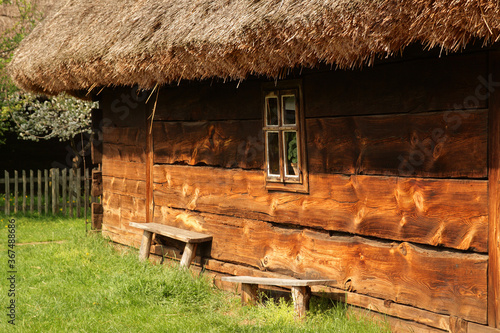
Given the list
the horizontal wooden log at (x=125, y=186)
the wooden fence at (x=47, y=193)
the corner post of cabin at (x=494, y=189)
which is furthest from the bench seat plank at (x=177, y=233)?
the wooden fence at (x=47, y=193)

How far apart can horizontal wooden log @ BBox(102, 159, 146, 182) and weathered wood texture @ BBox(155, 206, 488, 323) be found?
57.2 inches

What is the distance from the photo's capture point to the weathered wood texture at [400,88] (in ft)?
11.3

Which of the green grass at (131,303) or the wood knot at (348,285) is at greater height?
the wood knot at (348,285)

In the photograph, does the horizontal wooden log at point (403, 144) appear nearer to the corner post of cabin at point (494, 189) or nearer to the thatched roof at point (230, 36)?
the corner post of cabin at point (494, 189)

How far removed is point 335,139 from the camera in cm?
432

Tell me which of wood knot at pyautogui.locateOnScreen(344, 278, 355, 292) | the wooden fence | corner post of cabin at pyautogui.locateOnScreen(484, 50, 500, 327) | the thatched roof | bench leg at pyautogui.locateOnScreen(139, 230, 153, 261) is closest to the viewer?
the thatched roof

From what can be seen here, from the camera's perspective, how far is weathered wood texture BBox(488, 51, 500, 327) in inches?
130

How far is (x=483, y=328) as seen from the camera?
339cm

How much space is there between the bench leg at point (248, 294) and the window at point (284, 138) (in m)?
0.82

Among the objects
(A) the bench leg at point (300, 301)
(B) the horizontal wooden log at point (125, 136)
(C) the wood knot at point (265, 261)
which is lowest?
(A) the bench leg at point (300, 301)

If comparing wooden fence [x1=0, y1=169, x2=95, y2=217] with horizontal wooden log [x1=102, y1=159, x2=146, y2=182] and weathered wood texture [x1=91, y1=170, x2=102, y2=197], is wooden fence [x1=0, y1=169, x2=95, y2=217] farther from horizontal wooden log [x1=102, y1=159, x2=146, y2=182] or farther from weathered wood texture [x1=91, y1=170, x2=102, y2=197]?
horizontal wooden log [x1=102, y1=159, x2=146, y2=182]

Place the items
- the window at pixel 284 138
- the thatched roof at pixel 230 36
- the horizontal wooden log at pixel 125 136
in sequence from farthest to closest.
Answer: the horizontal wooden log at pixel 125 136 → the window at pixel 284 138 → the thatched roof at pixel 230 36

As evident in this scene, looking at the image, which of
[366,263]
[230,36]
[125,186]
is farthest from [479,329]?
[125,186]

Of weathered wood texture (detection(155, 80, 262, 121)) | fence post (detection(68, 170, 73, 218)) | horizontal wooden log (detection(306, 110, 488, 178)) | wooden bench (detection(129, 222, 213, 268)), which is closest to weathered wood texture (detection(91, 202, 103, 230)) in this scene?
wooden bench (detection(129, 222, 213, 268))
